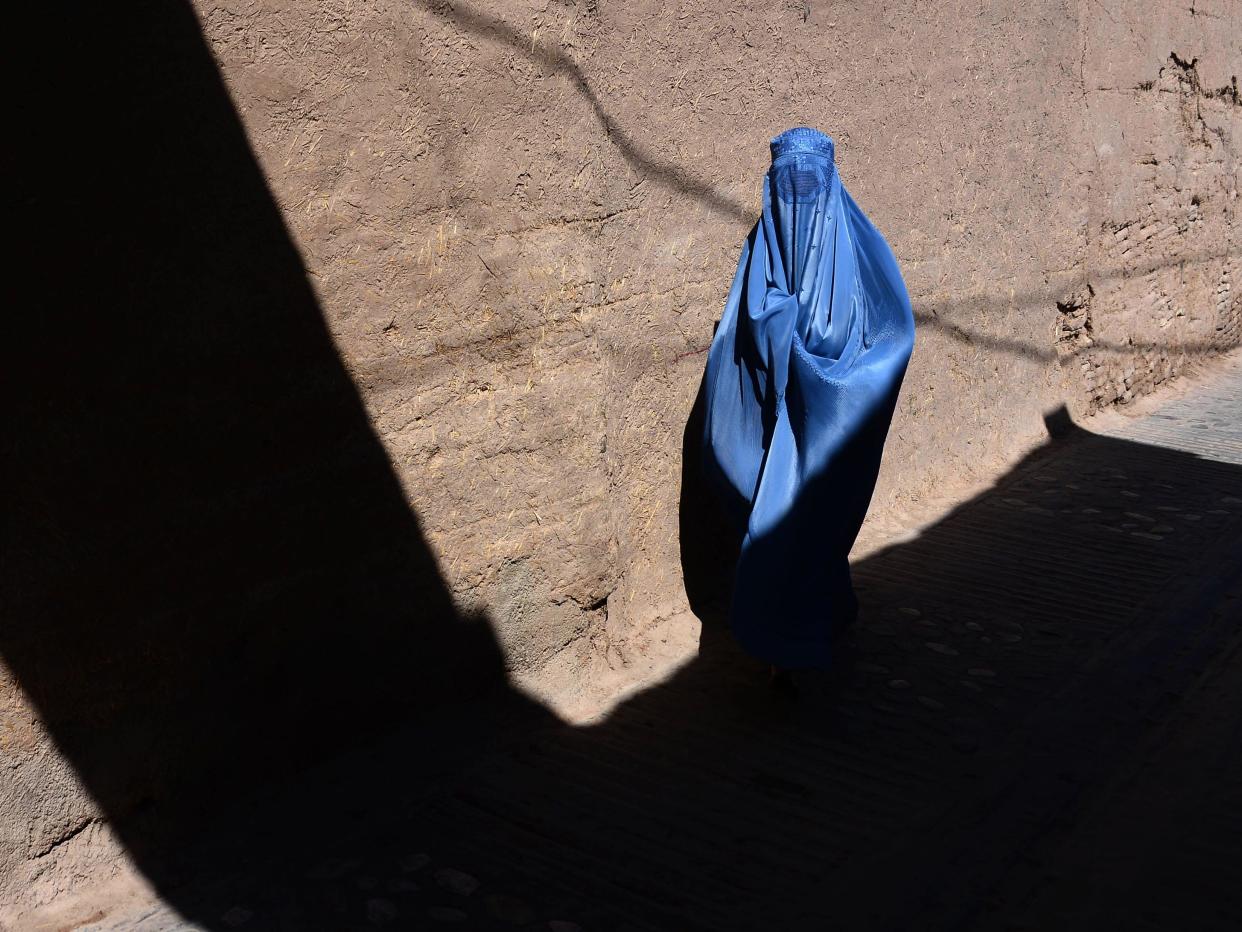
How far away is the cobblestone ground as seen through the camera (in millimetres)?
3109

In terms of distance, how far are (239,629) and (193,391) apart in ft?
2.12

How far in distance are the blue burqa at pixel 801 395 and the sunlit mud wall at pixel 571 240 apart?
16.8 inches

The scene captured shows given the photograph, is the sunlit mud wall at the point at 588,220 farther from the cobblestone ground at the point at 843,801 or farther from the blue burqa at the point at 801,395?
the cobblestone ground at the point at 843,801

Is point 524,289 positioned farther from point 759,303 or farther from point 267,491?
point 267,491

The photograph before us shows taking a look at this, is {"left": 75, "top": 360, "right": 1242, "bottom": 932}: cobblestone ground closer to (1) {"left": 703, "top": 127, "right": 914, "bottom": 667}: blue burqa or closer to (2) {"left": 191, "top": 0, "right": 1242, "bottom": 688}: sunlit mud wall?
(1) {"left": 703, "top": 127, "right": 914, "bottom": 667}: blue burqa

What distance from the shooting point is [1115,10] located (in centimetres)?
774

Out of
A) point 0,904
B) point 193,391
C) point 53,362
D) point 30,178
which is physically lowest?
point 0,904

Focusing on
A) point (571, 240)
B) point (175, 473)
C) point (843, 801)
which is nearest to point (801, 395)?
point (571, 240)

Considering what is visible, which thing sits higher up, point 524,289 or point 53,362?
point 53,362

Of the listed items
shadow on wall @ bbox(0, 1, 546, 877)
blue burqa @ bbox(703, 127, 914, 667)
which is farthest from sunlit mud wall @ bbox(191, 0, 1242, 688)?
blue burqa @ bbox(703, 127, 914, 667)

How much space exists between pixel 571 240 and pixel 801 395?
89 centimetres

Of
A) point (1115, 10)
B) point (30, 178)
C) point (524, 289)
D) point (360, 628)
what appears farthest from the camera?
point (1115, 10)

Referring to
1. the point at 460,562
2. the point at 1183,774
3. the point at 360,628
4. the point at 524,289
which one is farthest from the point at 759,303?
the point at 1183,774

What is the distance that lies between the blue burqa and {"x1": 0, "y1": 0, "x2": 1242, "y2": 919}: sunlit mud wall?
16.8 inches
